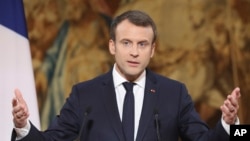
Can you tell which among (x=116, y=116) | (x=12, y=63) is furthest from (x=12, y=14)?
(x=116, y=116)

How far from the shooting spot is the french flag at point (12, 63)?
357 centimetres

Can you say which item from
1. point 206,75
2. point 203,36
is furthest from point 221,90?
point 203,36

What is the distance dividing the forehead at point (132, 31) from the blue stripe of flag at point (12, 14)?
1431 millimetres

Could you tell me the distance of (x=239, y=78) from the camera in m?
4.57

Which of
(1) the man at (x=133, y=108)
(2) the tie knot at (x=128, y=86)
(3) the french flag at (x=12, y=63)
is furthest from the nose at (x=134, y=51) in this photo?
(3) the french flag at (x=12, y=63)

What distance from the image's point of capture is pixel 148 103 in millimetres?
2438

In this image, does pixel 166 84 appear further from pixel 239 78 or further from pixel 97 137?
pixel 239 78

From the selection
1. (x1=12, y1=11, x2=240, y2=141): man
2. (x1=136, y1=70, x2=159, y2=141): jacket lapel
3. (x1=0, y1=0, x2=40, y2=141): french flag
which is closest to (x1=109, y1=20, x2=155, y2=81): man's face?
A: (x1=12, y1=11, x2=240, y2=141): man

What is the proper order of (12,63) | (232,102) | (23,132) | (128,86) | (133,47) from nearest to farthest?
1. (232,102)
2. (23,132)
3. (133,47)
4. (128,86)
5. (12,63)

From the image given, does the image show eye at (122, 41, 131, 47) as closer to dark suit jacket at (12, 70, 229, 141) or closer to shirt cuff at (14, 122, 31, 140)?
dark suit jacket at (12, 70, 229, 141)

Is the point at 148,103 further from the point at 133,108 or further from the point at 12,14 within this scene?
the point at 12,14

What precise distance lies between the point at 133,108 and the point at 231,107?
0.53 metres

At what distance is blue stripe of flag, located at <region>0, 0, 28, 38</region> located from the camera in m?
3.63

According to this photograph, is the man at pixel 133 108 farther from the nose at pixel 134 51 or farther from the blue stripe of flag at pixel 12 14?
the blue stripe of flag at pixel 12 14
